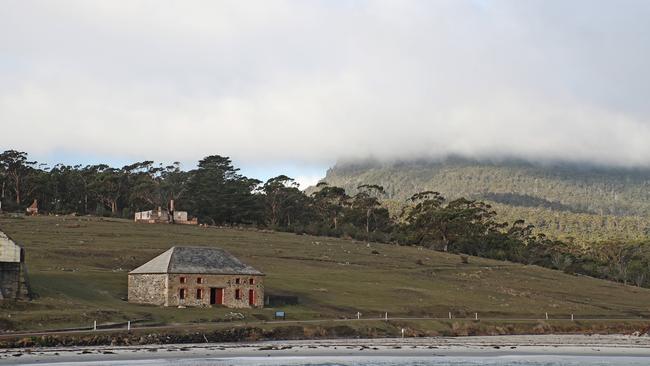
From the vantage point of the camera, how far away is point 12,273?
218 ft

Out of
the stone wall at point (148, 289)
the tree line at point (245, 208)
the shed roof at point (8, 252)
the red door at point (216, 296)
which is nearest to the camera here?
the shed roof at point (8, 252)

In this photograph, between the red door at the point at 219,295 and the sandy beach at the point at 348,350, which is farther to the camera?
the red door at the point at 219,295

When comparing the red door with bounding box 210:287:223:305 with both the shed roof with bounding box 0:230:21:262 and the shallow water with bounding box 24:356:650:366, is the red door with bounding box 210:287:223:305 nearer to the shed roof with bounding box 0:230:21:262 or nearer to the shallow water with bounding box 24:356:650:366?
the shed roof with bounding box 0:230:21:262

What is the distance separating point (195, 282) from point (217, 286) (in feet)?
7.14

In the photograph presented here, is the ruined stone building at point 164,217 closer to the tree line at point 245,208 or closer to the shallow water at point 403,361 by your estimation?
the tree line at point 245,208

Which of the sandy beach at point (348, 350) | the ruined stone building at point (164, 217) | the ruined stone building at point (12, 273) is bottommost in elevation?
the sandy beach at point (348, 350)

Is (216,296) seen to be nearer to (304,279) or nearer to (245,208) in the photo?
(304,279)

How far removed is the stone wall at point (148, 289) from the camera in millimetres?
74925

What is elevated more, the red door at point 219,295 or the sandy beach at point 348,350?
the red door at point 219,295

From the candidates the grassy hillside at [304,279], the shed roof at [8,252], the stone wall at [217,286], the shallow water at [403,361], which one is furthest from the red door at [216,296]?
the shallow water at [403,361]

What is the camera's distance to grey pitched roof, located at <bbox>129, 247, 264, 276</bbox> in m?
76.6

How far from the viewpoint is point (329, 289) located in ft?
296

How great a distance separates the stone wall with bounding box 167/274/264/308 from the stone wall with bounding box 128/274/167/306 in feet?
2.87

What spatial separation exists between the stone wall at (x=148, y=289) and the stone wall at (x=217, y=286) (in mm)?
875
